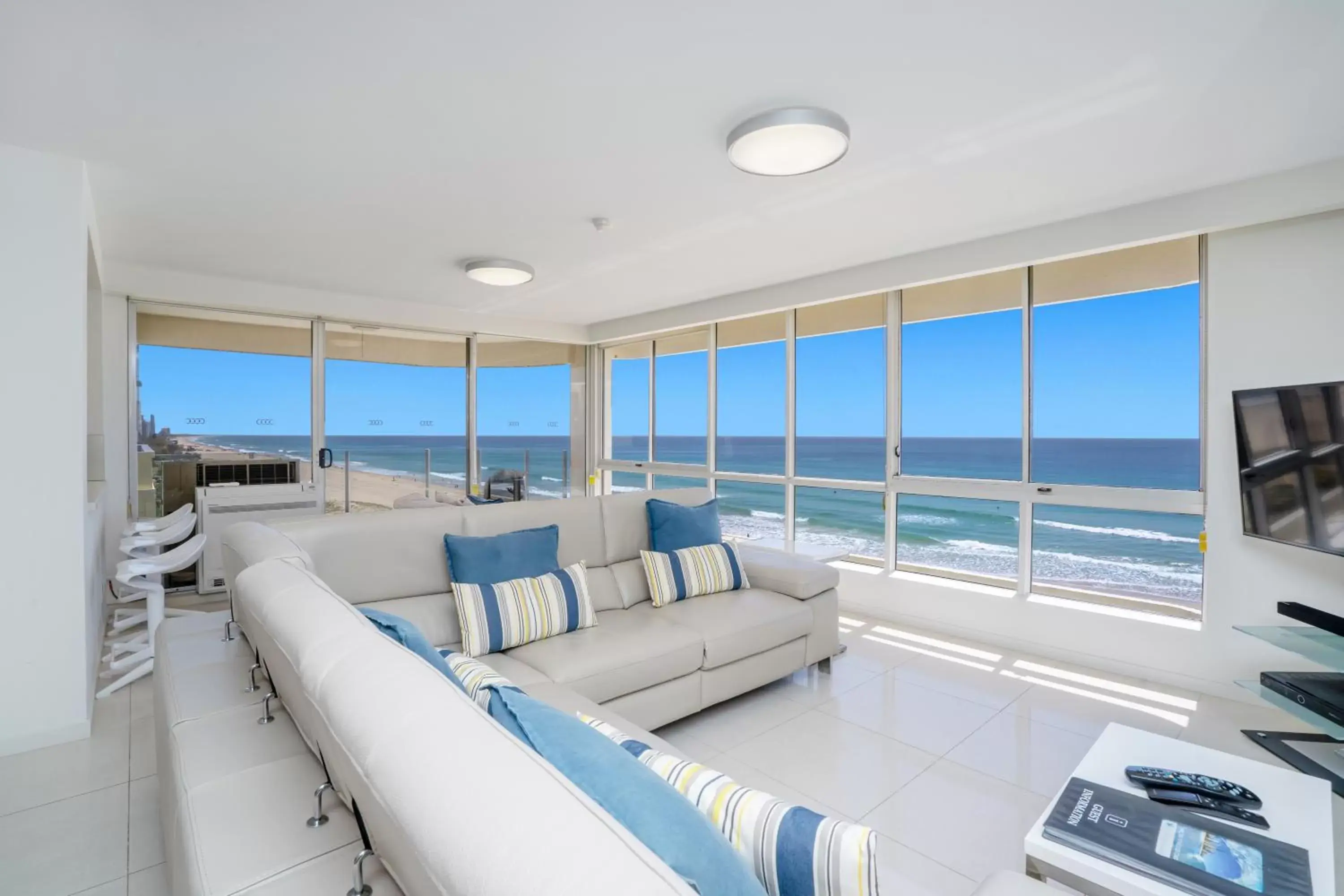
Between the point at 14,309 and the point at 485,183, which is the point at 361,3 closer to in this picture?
the point at 485,183

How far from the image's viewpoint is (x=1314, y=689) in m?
2.39

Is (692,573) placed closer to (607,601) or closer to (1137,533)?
(607,601)

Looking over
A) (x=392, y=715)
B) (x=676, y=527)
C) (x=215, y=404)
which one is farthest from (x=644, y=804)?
(x=215, y=404)

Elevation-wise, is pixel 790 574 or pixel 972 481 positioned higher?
pixel 972 481

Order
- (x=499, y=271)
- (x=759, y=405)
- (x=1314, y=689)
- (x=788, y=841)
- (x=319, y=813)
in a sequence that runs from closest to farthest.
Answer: (x=788, y=841)
(x=319, y=813)
(x=1314, y=689)
(x=499, y=271)
(x=759, y=405)

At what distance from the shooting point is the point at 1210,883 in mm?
Result: 1280

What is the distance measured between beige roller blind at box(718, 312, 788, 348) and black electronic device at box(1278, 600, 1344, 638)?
11.5 feet

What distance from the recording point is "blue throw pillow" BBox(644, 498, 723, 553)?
10.9ft

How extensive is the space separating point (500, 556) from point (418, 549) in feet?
1.13

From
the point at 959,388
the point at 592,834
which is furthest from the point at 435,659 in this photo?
the point at 959,388

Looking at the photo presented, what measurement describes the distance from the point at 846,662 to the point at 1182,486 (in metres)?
2.04

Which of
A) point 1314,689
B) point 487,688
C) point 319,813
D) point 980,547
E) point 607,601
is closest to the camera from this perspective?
point 319,813

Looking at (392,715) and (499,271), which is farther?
(499,271)

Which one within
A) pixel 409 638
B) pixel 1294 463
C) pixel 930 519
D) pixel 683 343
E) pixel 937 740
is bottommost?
pixel 937 740
